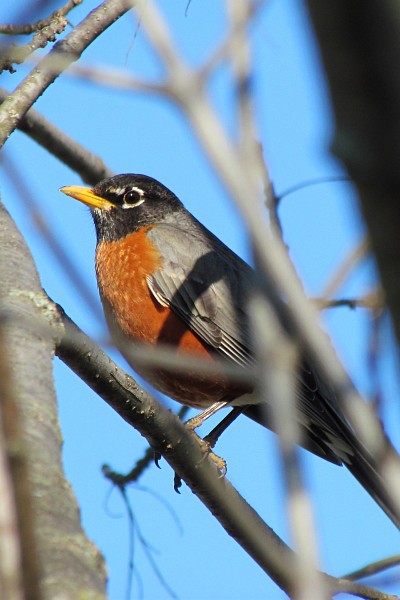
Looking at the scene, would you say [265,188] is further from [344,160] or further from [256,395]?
[256,395]

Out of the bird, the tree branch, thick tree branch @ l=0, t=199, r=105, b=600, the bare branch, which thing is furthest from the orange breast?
the tree branch

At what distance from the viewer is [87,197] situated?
6.70 m

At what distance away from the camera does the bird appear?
543 centimetres

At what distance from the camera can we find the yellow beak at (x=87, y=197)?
656cm

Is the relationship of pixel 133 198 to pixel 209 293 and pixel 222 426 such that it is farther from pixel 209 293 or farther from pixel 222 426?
pixel 222 426

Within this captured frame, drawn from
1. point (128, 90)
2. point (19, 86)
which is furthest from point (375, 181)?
point (19, 86)

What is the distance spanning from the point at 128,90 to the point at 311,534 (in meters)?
0.88

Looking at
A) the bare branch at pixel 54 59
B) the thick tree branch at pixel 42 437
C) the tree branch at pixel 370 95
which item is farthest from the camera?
the bare branch at pixel 54 59

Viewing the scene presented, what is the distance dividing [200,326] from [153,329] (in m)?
0.33

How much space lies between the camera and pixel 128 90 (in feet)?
5.20

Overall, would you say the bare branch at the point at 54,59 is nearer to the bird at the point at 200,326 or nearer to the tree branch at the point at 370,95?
the bird at the point at 200,326

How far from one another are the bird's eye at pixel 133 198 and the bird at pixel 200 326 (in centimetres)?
52

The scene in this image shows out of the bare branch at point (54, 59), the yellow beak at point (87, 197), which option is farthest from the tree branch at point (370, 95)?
the yellow beak at point (87, 197)

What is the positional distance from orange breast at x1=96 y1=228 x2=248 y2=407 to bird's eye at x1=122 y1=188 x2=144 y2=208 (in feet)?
3.53
